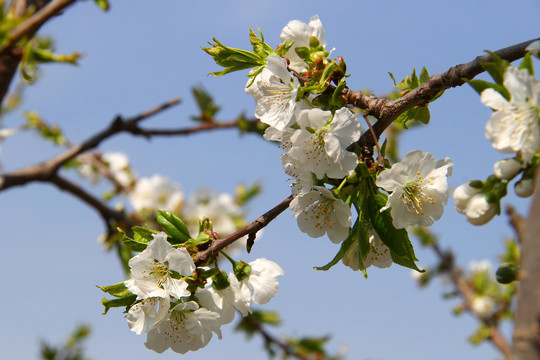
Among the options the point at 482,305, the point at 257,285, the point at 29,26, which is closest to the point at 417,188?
the point at 257,285

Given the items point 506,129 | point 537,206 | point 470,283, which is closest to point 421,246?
point 470,283

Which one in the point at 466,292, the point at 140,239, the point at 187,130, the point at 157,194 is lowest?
the point at 466,292

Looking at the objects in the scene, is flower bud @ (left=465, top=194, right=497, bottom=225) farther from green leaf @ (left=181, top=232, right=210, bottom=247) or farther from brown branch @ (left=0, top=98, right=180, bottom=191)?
brown branch @ (left=0, top=98, right=180, bottom=191)

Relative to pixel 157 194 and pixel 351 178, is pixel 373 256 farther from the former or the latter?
pixel 157 194

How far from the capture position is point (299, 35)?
59.7 inches

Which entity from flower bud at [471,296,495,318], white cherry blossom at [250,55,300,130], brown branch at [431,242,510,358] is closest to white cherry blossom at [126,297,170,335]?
white cherry blossom at [250,55,300,130]

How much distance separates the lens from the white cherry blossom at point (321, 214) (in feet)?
4.47

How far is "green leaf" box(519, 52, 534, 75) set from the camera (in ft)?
3.73

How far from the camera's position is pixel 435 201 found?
138 centimetres

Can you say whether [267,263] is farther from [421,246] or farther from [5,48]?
[421,246]

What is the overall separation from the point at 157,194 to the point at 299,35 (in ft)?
11.2

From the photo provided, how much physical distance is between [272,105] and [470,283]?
4.52 metres

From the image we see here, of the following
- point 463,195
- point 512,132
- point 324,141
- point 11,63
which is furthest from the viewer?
point 11,63

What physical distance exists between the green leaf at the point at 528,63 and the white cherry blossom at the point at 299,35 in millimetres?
560
